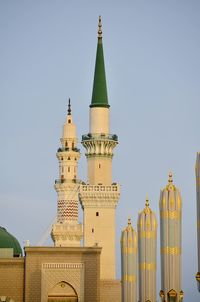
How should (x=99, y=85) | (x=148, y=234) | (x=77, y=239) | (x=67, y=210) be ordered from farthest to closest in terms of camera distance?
1. (x=67, y=210)
2. (x=77, y=239)
3. (x=99, y=85)
4. (x=148, y=234)

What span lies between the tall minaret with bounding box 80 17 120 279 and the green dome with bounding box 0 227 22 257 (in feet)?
27.8

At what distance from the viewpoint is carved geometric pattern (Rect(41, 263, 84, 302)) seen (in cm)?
9638

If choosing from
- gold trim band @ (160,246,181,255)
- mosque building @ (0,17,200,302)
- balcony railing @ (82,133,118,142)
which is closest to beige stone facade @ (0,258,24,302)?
mosque building @ (0,17,200,302)

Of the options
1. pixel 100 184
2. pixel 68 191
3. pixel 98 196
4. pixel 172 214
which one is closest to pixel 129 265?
pixel 172 214

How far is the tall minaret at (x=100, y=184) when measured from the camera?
113m

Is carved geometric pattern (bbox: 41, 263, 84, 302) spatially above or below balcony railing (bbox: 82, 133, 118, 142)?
below

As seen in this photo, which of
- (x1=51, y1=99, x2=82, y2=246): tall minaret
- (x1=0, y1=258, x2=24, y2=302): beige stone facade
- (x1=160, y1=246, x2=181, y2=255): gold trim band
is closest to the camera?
(x1=160, y1=246, x2=181, y2=255): gold trim band

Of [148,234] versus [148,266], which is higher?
[148,234]

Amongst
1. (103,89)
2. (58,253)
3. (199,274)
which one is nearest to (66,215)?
(103,89)

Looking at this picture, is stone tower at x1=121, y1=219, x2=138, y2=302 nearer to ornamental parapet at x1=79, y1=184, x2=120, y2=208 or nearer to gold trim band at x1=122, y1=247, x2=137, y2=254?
gold trim band at x1=122, y1=247, x2=137, y2=254

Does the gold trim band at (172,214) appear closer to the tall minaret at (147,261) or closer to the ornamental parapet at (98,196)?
the tall minaret at (147,261)

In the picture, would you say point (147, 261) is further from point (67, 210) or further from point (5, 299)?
point (67, 210)

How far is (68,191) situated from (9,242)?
64.1 feet

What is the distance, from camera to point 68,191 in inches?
4860
